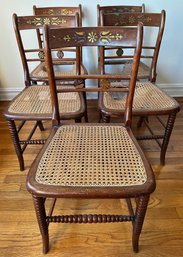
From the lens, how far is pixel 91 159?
824 millimetres

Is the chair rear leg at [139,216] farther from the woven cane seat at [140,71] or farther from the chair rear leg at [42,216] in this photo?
the woven cane seat at [140,71]

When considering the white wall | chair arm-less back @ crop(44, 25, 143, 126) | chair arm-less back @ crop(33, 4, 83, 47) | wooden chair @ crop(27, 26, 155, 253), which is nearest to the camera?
wooden chair @ crop(27, 26, 155, 253)

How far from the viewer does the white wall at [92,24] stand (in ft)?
5.90

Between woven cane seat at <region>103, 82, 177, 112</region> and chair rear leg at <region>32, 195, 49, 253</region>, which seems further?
woven cane seat at <region>103, 82, 177, 112</region>

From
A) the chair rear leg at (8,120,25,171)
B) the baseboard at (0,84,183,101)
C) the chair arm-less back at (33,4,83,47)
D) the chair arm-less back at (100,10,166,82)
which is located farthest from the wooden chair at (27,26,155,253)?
the baseboard at (0,84,183,101)

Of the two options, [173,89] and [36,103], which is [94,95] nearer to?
[173,89]

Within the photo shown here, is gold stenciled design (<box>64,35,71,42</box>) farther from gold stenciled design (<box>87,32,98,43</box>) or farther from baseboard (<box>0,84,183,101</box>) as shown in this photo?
baseboard (<box>0,84,183,101</box>)

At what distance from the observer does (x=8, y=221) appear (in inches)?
43.0

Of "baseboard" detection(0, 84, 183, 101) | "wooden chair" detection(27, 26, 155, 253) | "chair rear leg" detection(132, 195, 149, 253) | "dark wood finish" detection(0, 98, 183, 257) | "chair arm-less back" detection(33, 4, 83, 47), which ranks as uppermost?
"chair arm-less back" detection(33, 4, 83, 47)

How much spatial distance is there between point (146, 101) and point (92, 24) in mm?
1070

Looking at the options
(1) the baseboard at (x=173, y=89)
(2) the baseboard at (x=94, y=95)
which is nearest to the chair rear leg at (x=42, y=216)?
(2) the baseboard at (x=94, y=95)

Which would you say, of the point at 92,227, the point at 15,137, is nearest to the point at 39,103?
the point at 15,137

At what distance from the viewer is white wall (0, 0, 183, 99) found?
5.90 feet

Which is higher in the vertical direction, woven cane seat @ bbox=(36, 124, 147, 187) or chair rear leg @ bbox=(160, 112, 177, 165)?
woven cane seat @ bbox=(36, 124, 147, 187)
